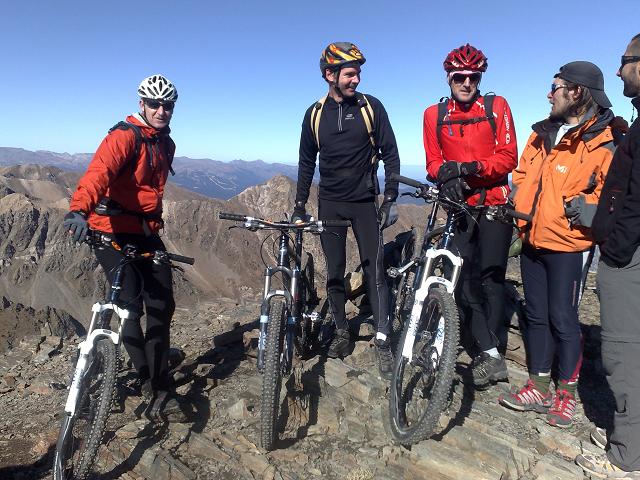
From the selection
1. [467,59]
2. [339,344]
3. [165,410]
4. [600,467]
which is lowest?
[165,410]

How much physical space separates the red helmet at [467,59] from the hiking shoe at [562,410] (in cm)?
363

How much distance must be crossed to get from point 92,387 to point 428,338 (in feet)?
11.1

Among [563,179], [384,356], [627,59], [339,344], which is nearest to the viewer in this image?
[627,59]

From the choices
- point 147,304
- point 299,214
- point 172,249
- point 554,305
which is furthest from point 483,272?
point 172,249

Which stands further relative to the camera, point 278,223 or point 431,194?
point 278,223

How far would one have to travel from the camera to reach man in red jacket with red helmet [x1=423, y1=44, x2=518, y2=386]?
15.4ft

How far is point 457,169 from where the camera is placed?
4.50 meters

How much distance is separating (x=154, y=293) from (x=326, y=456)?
2664 millimetres

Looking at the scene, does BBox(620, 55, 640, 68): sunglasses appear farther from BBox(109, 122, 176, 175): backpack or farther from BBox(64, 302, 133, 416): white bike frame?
BBox(64, 302, 133, 416): white bike frame

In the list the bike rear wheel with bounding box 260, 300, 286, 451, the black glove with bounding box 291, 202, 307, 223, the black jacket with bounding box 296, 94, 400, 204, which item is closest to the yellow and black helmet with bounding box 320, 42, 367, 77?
the black jacket with bounding box 296, 94, 400, 204

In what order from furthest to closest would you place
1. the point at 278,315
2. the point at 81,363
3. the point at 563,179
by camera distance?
the point at 278,315 < the point at 563,179 < the point at 81,363

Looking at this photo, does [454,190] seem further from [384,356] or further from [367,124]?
[384,356]

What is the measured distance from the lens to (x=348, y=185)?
18.3ft

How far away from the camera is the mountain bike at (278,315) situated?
4.33 m
